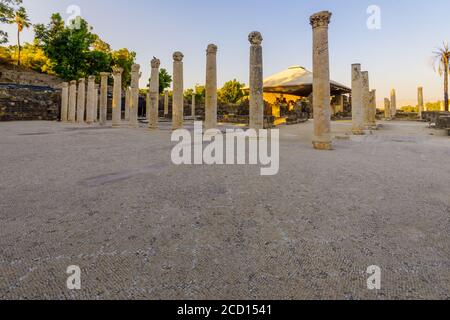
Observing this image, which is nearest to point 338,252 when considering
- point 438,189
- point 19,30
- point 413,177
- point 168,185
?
point 168,185

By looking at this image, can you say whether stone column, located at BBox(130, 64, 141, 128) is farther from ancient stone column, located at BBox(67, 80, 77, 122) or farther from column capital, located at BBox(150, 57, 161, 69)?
ancient stone column, located at BBox(67, 80, 77, 122)

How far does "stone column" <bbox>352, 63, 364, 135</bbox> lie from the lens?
37.1 feet

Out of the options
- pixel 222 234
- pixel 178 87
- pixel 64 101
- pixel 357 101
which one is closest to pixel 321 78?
pixel 357 101

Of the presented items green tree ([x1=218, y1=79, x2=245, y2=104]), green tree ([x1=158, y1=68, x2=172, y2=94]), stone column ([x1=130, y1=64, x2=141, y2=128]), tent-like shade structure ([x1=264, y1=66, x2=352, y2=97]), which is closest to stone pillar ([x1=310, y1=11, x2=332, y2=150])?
stone column ([x1=130, y1=64, x2=141, y2=128])

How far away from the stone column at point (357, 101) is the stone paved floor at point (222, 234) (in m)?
7.62

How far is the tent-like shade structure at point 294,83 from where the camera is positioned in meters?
24.2

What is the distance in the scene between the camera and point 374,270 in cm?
172

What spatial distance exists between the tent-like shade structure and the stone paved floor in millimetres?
21431

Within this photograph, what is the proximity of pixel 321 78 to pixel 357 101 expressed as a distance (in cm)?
485

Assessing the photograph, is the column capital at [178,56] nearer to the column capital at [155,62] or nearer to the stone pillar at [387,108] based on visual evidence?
the column capital at [155,62]

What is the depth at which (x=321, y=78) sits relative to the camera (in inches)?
295

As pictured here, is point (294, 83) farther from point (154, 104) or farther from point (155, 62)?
point (154, 104)
